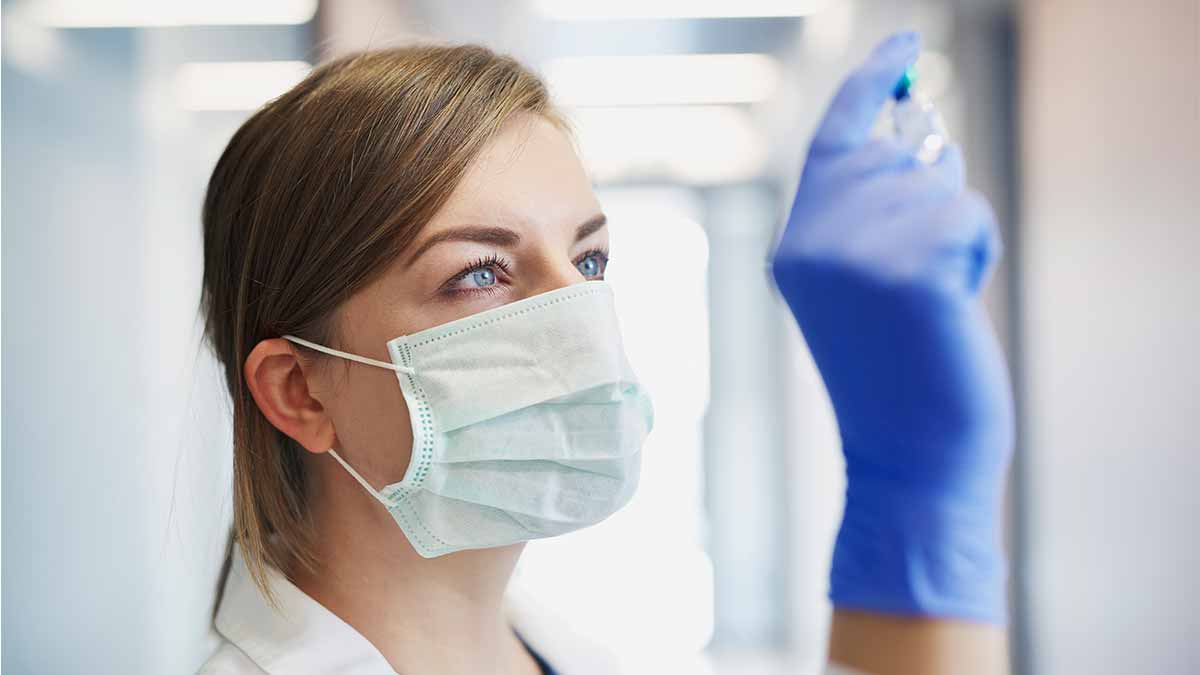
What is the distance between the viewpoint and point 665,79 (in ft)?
8.51

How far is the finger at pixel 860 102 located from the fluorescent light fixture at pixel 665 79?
1515mm

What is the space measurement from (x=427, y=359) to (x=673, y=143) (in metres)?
2.36

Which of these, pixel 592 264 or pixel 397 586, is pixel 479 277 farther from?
pixel 397 586

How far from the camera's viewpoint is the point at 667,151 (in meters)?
3.23

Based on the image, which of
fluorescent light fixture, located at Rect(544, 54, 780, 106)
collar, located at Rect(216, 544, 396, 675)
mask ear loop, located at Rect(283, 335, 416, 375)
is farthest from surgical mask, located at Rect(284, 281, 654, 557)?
fluorescent light fixture, located at Rect(544, 54, 780, 106)

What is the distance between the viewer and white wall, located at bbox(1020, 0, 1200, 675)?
176cm

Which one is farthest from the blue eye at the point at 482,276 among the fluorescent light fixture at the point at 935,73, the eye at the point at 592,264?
the fluorescent light fixture at the point at 935,73

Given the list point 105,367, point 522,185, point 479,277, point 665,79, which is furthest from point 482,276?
point 665,79

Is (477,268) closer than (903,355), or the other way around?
(903,355)

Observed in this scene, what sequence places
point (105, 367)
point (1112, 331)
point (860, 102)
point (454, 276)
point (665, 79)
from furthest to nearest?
1. point (665, 79)
2. point (1112, 331)
3. point (105, 367)
4. point (454, 276)
5. point (860, 102)

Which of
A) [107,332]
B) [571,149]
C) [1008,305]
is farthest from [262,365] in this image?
[1008,305]

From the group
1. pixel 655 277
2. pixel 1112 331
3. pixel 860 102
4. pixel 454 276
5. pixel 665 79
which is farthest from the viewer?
pixel 655 277

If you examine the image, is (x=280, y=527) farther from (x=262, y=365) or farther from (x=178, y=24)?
(x=178, y=24)

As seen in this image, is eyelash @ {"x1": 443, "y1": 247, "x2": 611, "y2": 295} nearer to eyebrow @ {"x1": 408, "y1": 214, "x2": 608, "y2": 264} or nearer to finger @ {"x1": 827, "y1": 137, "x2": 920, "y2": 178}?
eyebrow @ {"x1": 408, "y1": 214, "x2": 608, "y2": 264}
